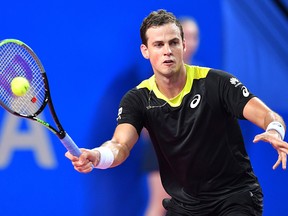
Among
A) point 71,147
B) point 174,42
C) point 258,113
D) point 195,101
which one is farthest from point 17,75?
point 258,113

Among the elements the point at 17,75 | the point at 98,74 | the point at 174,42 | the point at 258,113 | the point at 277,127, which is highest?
the point at 98,74

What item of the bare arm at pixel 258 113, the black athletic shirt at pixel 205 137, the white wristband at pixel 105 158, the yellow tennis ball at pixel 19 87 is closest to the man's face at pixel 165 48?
the black athletic shirt at pixel 205 137

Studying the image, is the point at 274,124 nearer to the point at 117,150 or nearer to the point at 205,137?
the point at 205,137

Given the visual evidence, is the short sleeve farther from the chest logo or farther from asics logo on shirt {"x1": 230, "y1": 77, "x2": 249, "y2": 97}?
asics logo on shirt {"x1": 230, "y1": 77, "x2": 249, "y2": 97}

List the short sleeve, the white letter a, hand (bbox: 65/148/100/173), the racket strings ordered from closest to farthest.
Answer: hand (bbox: 65/148/100/173), the racket strings, the short sleeve, the white letter a

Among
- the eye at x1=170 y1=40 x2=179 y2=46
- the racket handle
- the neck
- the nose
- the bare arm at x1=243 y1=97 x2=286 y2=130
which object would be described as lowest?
the racket handle

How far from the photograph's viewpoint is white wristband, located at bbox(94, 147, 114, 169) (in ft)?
10.4

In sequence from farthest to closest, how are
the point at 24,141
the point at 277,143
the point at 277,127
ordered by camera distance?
the point at 24,141 < the point at 277,127 < the point at 277,143

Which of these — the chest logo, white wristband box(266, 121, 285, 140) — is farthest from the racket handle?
white wristband box(266, 121, 285, 140)

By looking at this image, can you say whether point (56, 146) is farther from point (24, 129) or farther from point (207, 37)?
point (207, 37)

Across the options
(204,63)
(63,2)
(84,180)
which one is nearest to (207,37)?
(204,63)

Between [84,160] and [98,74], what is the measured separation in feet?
6.51

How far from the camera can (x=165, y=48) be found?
139 inches

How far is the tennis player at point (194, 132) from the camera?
3375 millimetres
